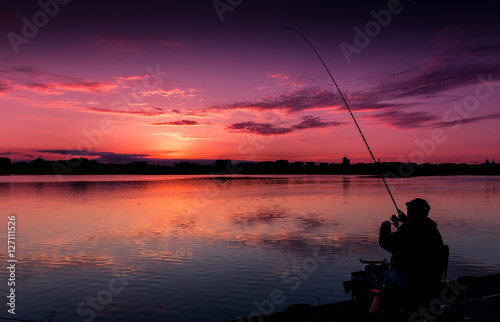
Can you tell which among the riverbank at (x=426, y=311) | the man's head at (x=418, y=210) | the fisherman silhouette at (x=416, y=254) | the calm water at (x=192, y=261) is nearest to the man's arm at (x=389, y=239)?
the fisherman silhouette at (x=416, y=254)

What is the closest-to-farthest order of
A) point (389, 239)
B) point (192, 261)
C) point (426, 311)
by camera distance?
point (389, 239), point (426, 311), point (192, 261)

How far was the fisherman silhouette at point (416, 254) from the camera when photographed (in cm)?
595

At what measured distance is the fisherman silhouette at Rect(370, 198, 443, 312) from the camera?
5949mm

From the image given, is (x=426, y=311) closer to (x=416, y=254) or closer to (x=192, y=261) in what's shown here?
(x=416, y=254)

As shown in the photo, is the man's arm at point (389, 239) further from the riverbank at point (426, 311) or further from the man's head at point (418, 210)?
the riverbank at point (426, 311)

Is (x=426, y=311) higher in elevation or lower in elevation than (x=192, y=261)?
higher

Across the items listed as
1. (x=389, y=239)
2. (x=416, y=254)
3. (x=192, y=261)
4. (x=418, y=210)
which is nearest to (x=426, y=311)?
(x=416, y=254)

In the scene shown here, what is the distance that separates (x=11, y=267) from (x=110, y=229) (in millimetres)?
10101

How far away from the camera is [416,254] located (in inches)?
237

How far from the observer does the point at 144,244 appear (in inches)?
792

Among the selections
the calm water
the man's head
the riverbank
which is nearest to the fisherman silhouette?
the man's head

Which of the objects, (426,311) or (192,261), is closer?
(426,311)

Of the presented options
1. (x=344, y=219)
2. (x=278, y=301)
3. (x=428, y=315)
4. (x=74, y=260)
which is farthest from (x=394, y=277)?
(x=344, y=219)

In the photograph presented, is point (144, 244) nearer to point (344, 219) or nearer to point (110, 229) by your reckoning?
point (110, 229)
